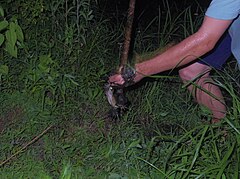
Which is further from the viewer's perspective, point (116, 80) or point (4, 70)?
point (4, 70)

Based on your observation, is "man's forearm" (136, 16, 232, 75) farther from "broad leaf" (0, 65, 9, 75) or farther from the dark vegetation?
"broad leaf" (0, 65, 9, 75)

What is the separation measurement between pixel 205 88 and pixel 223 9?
3.37ft

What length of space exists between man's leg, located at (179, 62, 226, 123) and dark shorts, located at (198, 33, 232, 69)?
0.19ft

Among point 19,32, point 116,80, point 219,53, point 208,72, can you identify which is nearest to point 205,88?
point 208,72

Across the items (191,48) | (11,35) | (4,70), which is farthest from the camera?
(4,70)

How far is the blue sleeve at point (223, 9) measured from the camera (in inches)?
102

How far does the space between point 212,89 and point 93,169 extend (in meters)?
0.93

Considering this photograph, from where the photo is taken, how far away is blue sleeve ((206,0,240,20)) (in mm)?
2584

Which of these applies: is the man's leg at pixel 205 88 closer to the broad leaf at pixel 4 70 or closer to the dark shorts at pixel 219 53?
the dark shorts at pixel 219 53

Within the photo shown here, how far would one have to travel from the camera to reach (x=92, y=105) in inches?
157

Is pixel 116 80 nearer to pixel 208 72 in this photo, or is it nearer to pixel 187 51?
pixel 187 51

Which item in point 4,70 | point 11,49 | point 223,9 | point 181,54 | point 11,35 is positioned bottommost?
point 4,70

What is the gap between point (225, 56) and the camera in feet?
11.3

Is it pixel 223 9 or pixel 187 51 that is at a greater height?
pixel 223 9
